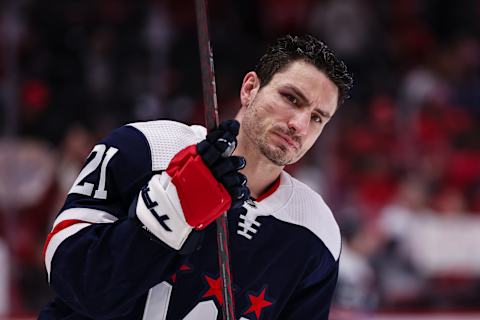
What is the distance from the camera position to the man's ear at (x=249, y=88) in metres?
2.03

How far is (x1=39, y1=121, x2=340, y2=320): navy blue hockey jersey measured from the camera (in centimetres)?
168

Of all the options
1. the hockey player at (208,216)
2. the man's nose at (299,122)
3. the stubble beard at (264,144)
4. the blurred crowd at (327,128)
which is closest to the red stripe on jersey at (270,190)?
the hockey player at (208,216)

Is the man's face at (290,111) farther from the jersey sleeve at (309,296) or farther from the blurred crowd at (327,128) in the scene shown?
the blurred crowd at (327,128)

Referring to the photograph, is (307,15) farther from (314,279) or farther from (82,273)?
(82,273)

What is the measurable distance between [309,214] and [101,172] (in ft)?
1.78

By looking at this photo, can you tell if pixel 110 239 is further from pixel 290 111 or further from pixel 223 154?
pixel 290 111

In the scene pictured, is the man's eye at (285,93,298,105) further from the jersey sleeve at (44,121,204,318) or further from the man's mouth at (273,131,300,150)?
the jersey sleeve at (44,121,204,318)

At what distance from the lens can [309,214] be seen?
2.13 metres

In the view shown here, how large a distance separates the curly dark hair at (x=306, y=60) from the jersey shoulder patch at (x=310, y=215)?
0.26 meters

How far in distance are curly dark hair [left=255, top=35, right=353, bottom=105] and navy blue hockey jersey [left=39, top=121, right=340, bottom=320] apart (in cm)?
21

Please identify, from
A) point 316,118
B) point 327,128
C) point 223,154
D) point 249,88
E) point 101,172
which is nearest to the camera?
point 223,154

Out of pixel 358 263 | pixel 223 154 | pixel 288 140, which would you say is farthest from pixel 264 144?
pixel 358 263

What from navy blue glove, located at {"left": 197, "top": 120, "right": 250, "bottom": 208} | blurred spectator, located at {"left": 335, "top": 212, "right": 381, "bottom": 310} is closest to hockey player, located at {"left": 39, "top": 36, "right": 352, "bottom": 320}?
navy blue glove, located at {"left": 197, "top": 120, "right": 250, "bottom": 208}

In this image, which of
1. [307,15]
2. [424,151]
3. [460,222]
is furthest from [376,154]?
[307,15]
